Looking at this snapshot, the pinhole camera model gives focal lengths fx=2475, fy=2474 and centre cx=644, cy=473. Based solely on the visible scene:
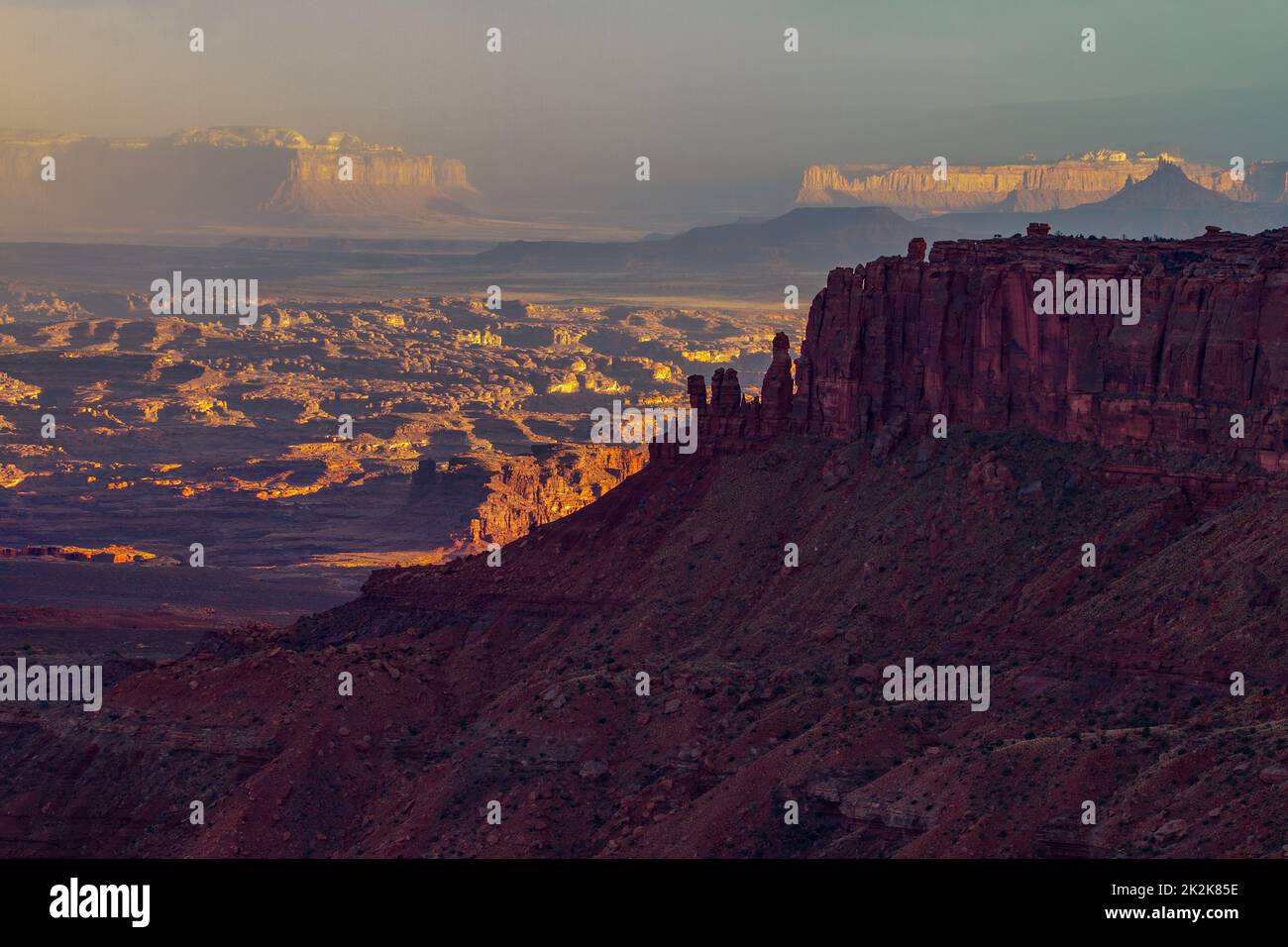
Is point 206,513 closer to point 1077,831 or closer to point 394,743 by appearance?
point 394,743

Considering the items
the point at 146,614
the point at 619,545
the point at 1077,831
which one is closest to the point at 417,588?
the point at 619,545

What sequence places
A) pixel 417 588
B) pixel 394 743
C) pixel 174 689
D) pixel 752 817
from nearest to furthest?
pixel 752 817, pixel 394 743, pixel 174 689, pixel 417 588

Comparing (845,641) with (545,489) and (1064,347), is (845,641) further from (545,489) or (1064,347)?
(545,489)

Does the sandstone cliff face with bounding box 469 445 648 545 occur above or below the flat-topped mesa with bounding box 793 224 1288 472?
below

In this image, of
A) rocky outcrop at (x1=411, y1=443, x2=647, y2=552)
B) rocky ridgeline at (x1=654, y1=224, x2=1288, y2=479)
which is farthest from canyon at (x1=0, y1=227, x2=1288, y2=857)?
rocky outcrop at (x1=411, y1=443, x2=647, y2=552)

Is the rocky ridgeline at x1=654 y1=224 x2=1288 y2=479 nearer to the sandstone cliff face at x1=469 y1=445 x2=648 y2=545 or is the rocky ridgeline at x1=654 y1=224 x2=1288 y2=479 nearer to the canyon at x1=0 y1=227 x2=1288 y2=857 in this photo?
the canyon at x1=0 y1=227 x2=1288 y2=857

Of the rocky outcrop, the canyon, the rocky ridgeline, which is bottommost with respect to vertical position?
the rocky outcrop
